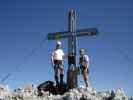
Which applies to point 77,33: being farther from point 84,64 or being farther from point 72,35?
point 84,64

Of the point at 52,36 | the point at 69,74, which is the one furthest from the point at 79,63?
the point at 52,36

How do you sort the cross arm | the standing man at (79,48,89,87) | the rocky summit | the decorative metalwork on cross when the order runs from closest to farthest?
the rocky summit < the standing man at (79,48,89,87) < the cross arm < the decorative metalwork on cross

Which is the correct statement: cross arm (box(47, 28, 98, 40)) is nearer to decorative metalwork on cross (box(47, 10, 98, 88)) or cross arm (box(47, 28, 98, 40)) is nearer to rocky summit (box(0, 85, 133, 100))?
decorative metalwork on cross (box(47, 10, 98, 88))

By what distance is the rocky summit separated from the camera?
2453 cm

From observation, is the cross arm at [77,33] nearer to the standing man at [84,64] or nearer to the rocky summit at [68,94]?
the standing man at [84,64]

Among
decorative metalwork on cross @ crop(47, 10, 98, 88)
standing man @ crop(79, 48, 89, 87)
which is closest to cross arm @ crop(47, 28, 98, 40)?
decorative metalwork on cross @ crop(47, 10, 98, 88)

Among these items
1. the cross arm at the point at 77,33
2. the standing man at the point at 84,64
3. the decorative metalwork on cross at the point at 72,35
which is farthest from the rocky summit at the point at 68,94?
the cross arm at the point at 77,33

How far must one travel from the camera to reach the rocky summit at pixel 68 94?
24531mm

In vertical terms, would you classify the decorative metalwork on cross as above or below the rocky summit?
above

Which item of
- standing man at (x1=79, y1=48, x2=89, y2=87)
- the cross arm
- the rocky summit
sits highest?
the cross arm

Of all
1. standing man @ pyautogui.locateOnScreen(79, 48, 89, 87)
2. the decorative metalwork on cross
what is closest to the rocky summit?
standing man @ pyautogui.locateOnScreen(79, 48, 89, 87)

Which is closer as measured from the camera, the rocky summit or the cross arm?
the rocky summit

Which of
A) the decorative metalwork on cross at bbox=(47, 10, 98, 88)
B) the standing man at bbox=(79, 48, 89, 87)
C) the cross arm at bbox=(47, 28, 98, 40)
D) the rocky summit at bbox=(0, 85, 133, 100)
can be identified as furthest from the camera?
the decorative metalwork on cross at bbox=(47, 10, 98, 88)

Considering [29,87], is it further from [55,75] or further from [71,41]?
[71,41]
